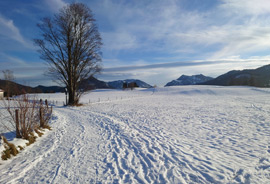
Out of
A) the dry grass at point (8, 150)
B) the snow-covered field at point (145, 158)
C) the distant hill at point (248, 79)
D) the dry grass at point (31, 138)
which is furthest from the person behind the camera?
the distant hill at point (248, 79)

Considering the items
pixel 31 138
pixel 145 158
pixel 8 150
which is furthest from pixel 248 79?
pixel 8 150

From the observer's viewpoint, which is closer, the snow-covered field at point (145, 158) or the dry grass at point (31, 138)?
the snow-covered field at point (145, 158)

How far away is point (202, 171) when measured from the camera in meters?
3.56

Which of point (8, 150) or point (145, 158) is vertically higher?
point (8, 150)

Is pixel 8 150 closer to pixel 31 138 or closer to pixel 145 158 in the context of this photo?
pixel 31 138

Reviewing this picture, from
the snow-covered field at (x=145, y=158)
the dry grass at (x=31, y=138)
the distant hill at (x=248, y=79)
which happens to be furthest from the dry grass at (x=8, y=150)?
the distant hill at (x=248, y=79)

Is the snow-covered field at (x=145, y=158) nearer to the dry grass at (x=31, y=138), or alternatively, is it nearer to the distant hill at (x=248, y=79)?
the dry grass at (x=31, y=138)

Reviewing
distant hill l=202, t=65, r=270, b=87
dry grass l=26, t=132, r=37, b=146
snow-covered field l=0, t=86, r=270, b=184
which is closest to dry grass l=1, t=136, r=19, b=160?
snow-covered field l=0, t=86, r=270, b=184

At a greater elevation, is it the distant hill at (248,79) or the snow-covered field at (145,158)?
the distant hill at (248,79)

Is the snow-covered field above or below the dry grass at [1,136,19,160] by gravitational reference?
below

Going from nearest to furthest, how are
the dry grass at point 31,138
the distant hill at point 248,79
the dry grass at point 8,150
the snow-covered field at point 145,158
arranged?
the snow-covered field at point 145,158, the dry grass at point 8,150, the dry grass at point 31,138, the distant hill at point 248,79

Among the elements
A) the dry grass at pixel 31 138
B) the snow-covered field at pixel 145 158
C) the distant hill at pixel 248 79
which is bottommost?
the snow-covered field at pixel 145 158

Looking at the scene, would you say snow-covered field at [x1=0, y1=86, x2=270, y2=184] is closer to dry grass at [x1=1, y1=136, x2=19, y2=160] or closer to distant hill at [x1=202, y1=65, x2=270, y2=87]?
dry grass at [x1=1, y1=136, x2=19, y2=160]

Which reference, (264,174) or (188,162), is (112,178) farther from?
(264,174)
